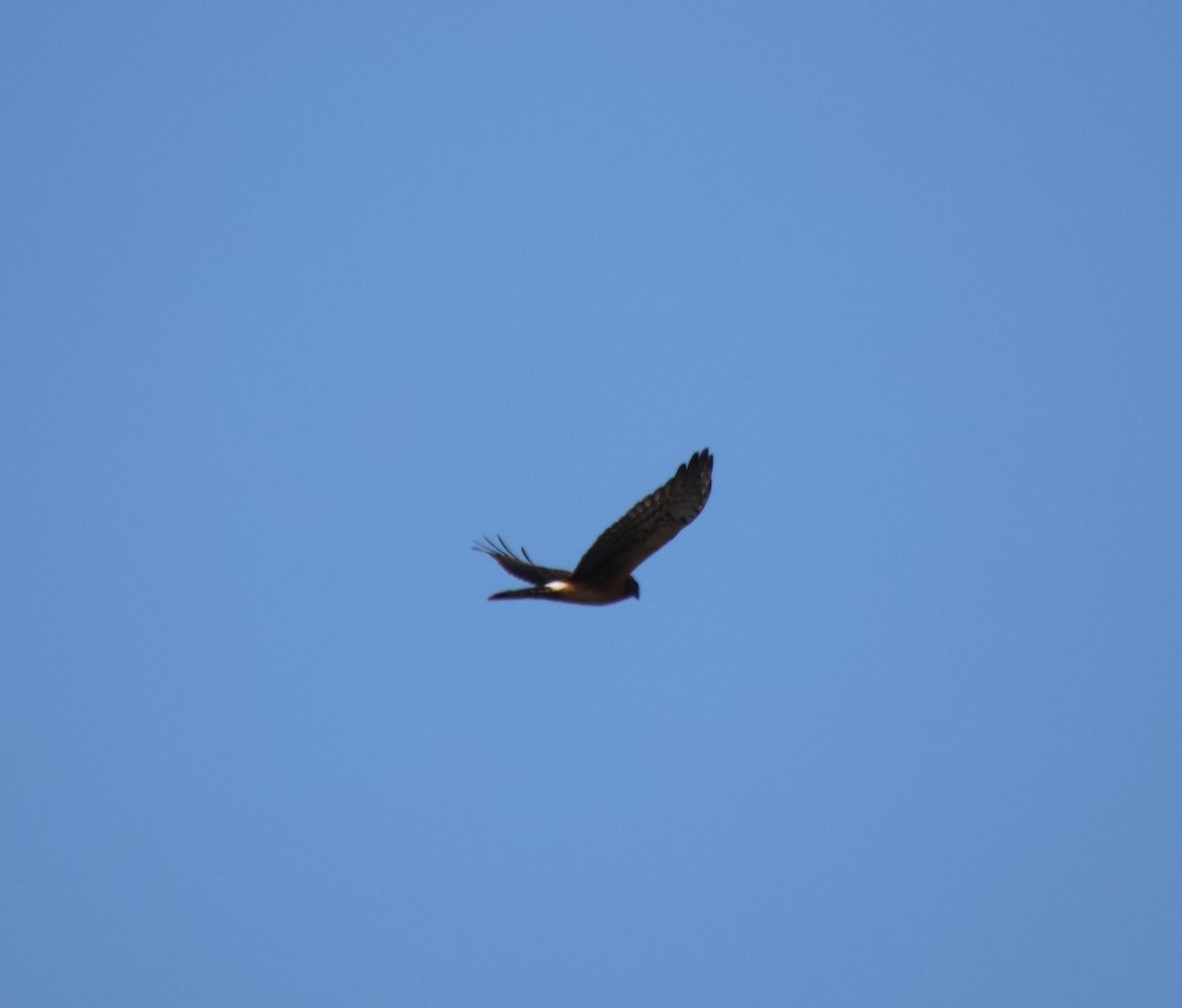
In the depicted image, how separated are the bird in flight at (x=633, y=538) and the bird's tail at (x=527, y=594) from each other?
12mm

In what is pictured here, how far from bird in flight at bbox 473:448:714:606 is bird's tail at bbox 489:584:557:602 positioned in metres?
0.01

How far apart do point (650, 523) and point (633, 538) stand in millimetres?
201

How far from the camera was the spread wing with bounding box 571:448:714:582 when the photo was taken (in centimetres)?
1568

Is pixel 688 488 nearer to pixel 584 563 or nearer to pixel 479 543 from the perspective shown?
pixel 584 563

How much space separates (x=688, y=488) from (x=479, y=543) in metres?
2.61

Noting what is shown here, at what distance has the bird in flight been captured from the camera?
15680mm

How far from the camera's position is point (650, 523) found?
51.6 ft

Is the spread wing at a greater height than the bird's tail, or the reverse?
the spread wing

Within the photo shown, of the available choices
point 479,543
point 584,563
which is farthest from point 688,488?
point 479,543

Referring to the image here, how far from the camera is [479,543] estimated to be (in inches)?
683

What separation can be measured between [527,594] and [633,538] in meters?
1.13

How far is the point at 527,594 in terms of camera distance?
15344 millimetres

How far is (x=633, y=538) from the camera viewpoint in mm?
15742

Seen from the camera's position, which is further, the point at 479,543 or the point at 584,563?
the point at 479,543
